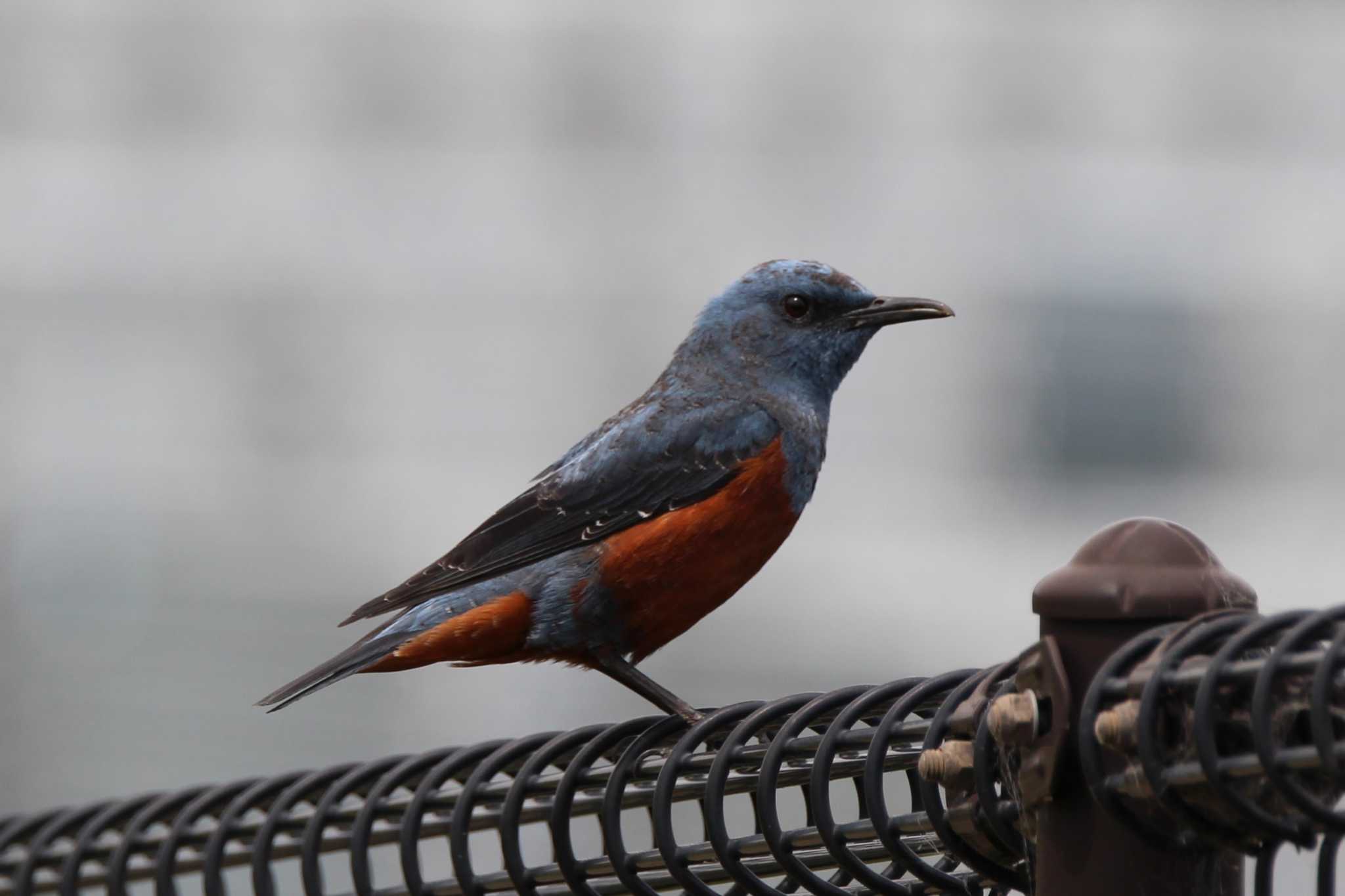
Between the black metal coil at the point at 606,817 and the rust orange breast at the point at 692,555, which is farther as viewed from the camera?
the rust orange breast at the point at 692,555

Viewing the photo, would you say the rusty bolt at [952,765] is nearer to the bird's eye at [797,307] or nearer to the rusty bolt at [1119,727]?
the rusty bolt at [1119,727]

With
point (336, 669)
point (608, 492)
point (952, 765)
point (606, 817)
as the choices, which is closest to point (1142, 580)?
point (952, 765)

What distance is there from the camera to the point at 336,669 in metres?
3.70

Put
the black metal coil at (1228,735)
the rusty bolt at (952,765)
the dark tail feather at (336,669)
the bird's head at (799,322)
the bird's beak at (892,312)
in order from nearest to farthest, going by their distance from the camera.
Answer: the black metal coil at (1228,735) → the rusty bolt at (952,765) → the dark tail feather at (336,669) → the bird's beak at (892,312) → the bird's head at (799,322)

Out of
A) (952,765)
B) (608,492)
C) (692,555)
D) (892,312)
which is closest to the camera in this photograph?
(952,765)

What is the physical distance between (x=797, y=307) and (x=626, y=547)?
88 cm

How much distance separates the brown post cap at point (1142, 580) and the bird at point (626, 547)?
2.15m

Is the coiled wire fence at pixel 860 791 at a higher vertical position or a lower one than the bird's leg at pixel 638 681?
higher

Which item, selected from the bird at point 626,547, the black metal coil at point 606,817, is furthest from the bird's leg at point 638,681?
the black metal coil at point 606,817

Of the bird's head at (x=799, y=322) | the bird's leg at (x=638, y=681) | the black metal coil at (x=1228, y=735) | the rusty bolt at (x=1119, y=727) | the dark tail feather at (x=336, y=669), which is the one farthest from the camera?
the bird's head at (x=799, y=322)

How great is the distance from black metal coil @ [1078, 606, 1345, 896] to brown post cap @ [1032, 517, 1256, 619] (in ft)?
0.13

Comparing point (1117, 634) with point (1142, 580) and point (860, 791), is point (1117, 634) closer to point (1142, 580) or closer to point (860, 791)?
point (1142, 580)

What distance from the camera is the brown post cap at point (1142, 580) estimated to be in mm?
1630

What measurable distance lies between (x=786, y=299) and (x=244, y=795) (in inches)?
87.4
